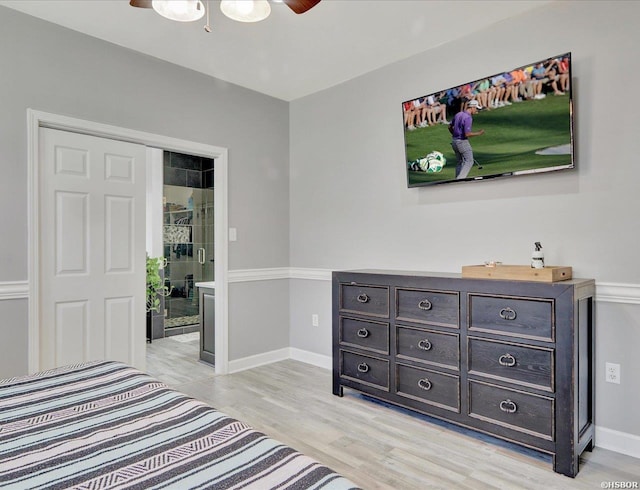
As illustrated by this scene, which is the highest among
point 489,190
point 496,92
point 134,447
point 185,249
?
point 496,92

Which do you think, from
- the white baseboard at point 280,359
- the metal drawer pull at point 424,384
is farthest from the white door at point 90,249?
the metal drawer pull at point 424,384

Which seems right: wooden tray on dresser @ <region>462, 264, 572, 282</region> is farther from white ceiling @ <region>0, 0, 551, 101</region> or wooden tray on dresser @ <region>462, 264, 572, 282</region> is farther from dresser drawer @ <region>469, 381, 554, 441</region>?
white ceiling @ <region>0, 0, 551, 101</region>

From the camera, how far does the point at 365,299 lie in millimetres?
3068

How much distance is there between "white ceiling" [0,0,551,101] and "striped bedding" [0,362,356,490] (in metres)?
2.39

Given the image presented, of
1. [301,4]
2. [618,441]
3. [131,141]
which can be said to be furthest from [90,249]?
[618,441]

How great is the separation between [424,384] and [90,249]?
2.56m

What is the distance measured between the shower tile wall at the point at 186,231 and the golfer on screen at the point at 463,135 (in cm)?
409

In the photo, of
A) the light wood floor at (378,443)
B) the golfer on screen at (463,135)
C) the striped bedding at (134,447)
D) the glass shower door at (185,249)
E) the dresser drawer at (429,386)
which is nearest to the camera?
the striped bedding at (134,447)

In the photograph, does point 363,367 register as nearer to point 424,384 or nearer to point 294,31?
point 424,384

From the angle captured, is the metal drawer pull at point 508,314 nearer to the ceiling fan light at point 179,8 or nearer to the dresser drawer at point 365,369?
the dresser drawer at point 365,369

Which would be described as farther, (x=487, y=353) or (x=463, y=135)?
(x=463, y=135)

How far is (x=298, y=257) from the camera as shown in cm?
431

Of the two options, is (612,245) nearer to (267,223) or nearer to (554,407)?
(554,407)

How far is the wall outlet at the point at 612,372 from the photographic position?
239 cm
